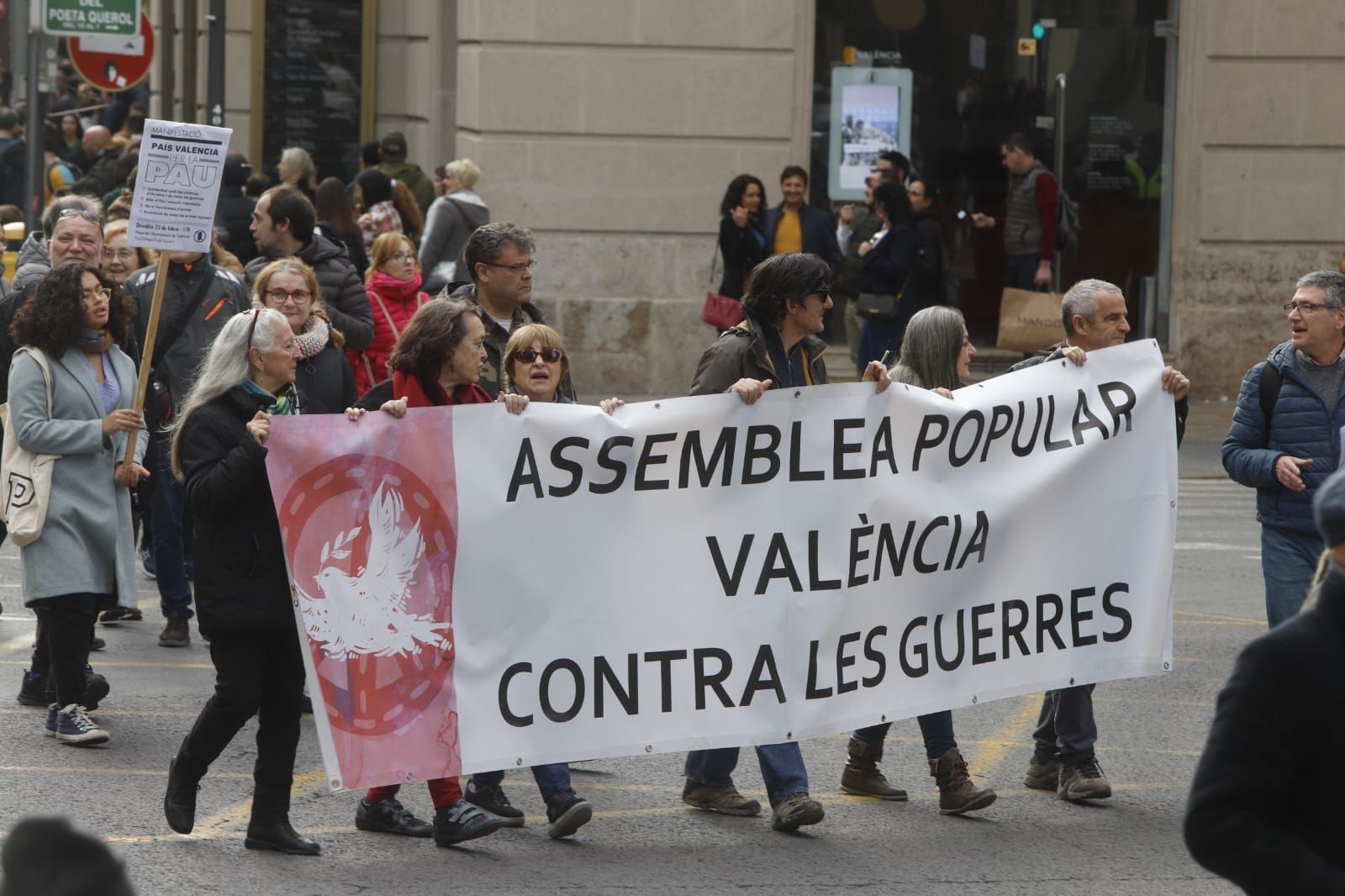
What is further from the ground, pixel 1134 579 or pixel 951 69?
pixel 951 69

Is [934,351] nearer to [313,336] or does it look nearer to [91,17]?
[313,336]

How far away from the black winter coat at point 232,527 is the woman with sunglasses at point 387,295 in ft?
13.1

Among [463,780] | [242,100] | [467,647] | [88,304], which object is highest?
[242,100]

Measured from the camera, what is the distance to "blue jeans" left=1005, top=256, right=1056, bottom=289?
16391mm

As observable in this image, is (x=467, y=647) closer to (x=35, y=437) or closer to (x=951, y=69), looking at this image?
Answer: (x=35, y=437)

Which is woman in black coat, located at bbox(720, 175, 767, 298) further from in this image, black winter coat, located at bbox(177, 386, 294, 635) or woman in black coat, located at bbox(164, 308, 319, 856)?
black winter coat, located at bbox(177, 386, 294, 635)

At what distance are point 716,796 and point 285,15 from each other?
1672cm

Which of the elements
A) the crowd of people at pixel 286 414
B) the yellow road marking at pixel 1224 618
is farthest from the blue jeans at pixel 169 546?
the yellow road marking at pixel 1224 618

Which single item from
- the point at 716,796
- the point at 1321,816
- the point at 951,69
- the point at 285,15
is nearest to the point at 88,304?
the point at 716,796

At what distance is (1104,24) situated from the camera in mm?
17781

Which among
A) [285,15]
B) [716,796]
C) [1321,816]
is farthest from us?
[285,15]

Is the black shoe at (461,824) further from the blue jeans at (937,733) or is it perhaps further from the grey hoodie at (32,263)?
the grey hoodie at (32,263)

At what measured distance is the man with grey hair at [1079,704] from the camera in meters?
6.92

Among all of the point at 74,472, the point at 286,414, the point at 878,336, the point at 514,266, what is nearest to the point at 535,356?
the point at 514,266
